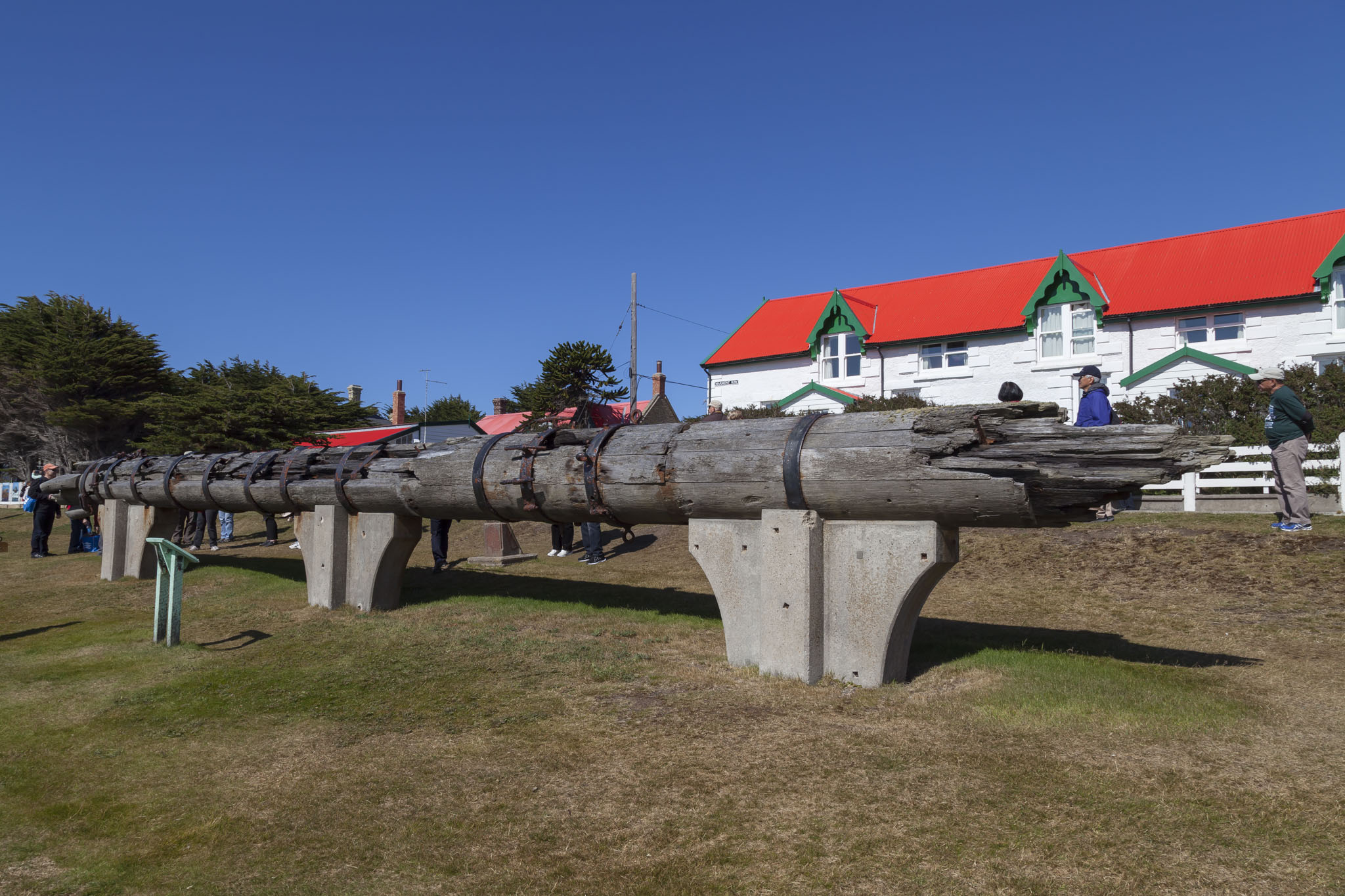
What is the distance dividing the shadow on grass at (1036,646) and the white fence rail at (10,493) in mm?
47644

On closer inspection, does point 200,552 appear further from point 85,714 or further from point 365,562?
point 85,714

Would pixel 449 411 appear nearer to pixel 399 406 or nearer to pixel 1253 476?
pixel 399 406

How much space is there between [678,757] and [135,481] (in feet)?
41.6

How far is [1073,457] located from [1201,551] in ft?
20.9

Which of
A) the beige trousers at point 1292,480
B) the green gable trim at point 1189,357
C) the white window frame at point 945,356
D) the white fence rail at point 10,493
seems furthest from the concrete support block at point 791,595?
the white fence rail at point 10,493

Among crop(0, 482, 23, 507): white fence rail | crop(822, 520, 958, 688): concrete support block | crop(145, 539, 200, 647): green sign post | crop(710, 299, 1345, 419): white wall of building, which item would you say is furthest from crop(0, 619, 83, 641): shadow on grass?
crop(0, 482, 23, 507): white fence rail

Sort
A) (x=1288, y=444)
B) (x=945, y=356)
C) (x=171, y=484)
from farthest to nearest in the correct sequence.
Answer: (x=945, y=356) < (x=171, y=484) < (x=1288, y=444)

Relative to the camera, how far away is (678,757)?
4.41 m

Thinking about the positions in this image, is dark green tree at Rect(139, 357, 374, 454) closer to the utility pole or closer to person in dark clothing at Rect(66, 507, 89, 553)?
person in dark clothing at Rect(66, 507, 89, 553)

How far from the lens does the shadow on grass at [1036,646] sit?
241 inches

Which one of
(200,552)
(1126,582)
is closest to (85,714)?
(1126,582)

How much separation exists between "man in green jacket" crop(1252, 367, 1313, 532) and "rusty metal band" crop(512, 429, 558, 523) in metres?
8.70

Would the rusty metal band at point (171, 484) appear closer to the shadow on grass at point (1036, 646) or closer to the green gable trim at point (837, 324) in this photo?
the shadow on grass at point (1036, 646)

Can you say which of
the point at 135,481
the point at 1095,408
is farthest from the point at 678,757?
the point at 135,481
